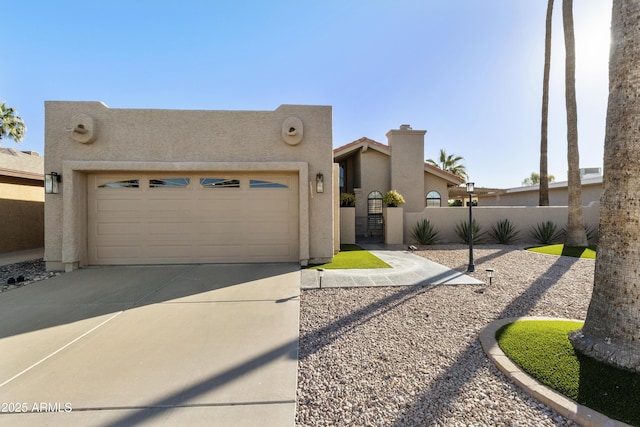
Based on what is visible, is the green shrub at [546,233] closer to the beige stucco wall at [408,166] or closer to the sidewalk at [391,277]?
the beige stucco wall at [408,166]

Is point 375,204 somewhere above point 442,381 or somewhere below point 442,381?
above

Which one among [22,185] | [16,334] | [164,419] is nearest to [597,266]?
[164,419]

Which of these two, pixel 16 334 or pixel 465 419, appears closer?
pixel 465 419

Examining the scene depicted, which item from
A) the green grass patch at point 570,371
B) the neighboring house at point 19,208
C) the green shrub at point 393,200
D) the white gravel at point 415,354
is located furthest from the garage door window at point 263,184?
the neighboring house at point 19,208

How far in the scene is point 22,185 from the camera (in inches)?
438

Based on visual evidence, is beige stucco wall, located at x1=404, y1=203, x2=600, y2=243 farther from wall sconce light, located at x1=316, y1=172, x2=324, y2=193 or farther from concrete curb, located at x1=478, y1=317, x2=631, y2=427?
concrete curb, located at x1=478, y1=317, x2=631, y2=427

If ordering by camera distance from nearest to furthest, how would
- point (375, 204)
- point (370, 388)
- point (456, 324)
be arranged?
point (370, 388) < point (456, 324) < point (375, 204)

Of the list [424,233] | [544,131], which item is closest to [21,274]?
[424,233]

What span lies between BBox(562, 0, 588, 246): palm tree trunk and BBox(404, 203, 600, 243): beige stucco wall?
6.92 feet

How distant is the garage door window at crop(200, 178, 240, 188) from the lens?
784 cm

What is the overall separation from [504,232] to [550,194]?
1269 cm

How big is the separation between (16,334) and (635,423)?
710 centimetres

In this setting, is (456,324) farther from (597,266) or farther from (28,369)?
(28,369)

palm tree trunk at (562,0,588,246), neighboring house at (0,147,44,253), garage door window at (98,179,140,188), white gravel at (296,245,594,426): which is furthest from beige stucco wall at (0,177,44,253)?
palm tree trunk at (562,0,588,246)
